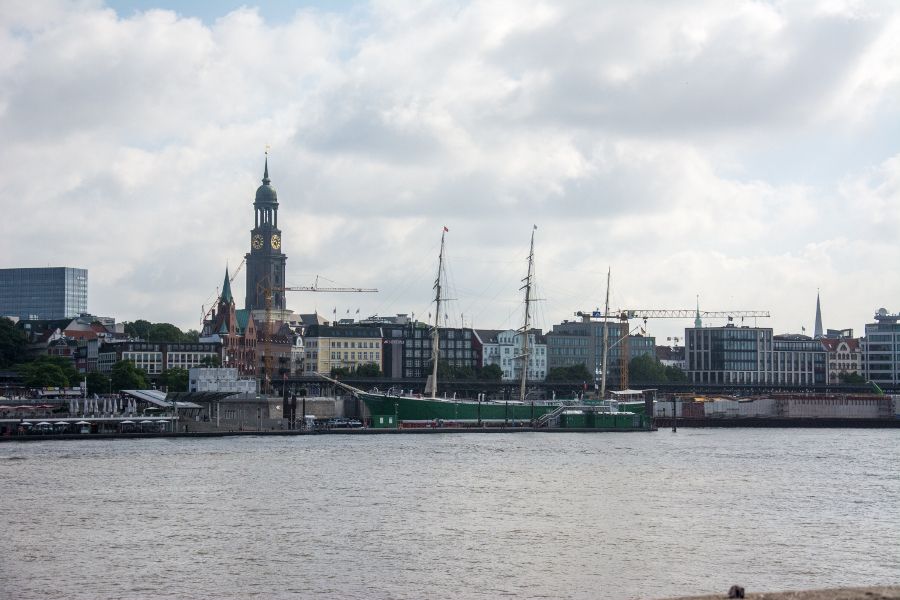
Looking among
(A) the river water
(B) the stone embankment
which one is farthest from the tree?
(B) the stone embankment

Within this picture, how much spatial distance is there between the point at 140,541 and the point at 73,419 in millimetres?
71639

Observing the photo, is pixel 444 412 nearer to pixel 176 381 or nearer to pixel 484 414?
pixel 484 414

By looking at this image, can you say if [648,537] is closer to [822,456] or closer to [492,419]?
[822,456]

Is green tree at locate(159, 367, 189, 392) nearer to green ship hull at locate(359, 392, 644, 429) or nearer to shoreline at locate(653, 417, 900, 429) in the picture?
green ship hull at locate(359, 392, 644, 429)

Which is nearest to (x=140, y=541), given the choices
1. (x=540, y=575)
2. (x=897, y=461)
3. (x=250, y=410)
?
(x=540, y=575)

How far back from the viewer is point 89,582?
47031 millimetres

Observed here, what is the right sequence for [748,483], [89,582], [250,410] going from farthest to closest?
[250,410] → [748,483] → [89,582]

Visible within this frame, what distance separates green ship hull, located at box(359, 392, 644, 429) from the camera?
16025 centimetres

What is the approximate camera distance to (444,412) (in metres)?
161

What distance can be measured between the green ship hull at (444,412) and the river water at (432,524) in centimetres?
5311

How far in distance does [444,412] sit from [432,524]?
99736mm

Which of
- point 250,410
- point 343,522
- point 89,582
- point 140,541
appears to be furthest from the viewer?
point 250,410

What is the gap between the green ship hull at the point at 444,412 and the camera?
160 m

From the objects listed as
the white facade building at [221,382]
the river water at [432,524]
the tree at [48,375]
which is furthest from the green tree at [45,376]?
the river water at [432,524]
